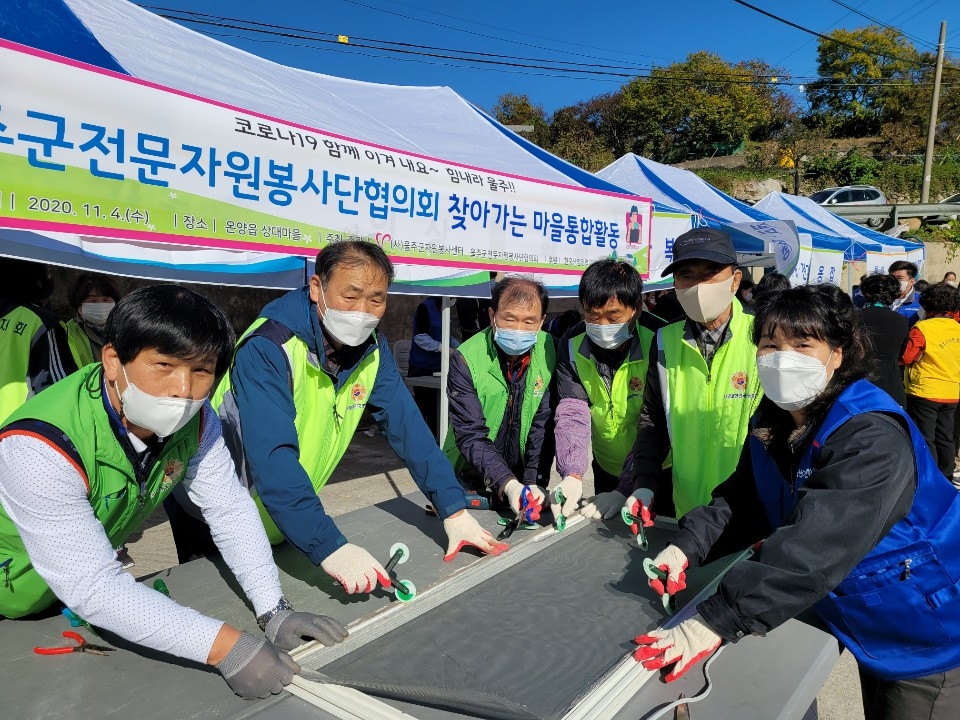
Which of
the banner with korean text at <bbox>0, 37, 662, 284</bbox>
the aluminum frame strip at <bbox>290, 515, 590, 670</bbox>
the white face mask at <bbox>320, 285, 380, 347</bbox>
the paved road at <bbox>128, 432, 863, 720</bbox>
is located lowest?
the paved road at <bbox>128, 432, 863, 720</bbox>

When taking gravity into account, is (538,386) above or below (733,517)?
above

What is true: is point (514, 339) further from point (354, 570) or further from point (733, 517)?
point (354, 570)

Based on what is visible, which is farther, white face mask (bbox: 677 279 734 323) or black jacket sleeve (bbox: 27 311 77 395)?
black jacket sleeve (bbox: 27 311 77 395)

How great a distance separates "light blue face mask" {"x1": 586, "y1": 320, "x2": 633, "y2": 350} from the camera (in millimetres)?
2213

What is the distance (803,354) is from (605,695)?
2.50 ft

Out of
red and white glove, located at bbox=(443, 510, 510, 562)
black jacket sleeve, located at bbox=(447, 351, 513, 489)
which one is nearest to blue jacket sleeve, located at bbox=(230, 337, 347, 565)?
red and white glove, located at bbox=(443, 510, 510, 562)

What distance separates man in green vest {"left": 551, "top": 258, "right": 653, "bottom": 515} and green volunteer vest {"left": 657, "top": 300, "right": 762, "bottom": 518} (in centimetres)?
23

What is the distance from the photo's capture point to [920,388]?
14.9 feet

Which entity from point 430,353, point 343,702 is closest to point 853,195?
point 430,353

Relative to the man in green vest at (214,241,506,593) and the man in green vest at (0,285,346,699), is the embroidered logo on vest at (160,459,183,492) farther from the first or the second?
the man in green vest at (214,241,506,593)

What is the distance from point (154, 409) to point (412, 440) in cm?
77

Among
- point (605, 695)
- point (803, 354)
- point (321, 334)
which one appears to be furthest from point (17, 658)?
point (803, 354)

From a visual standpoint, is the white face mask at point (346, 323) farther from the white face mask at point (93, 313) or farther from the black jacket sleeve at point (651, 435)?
the white face mask at point (93, 313)

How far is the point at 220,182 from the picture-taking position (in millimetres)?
2307
